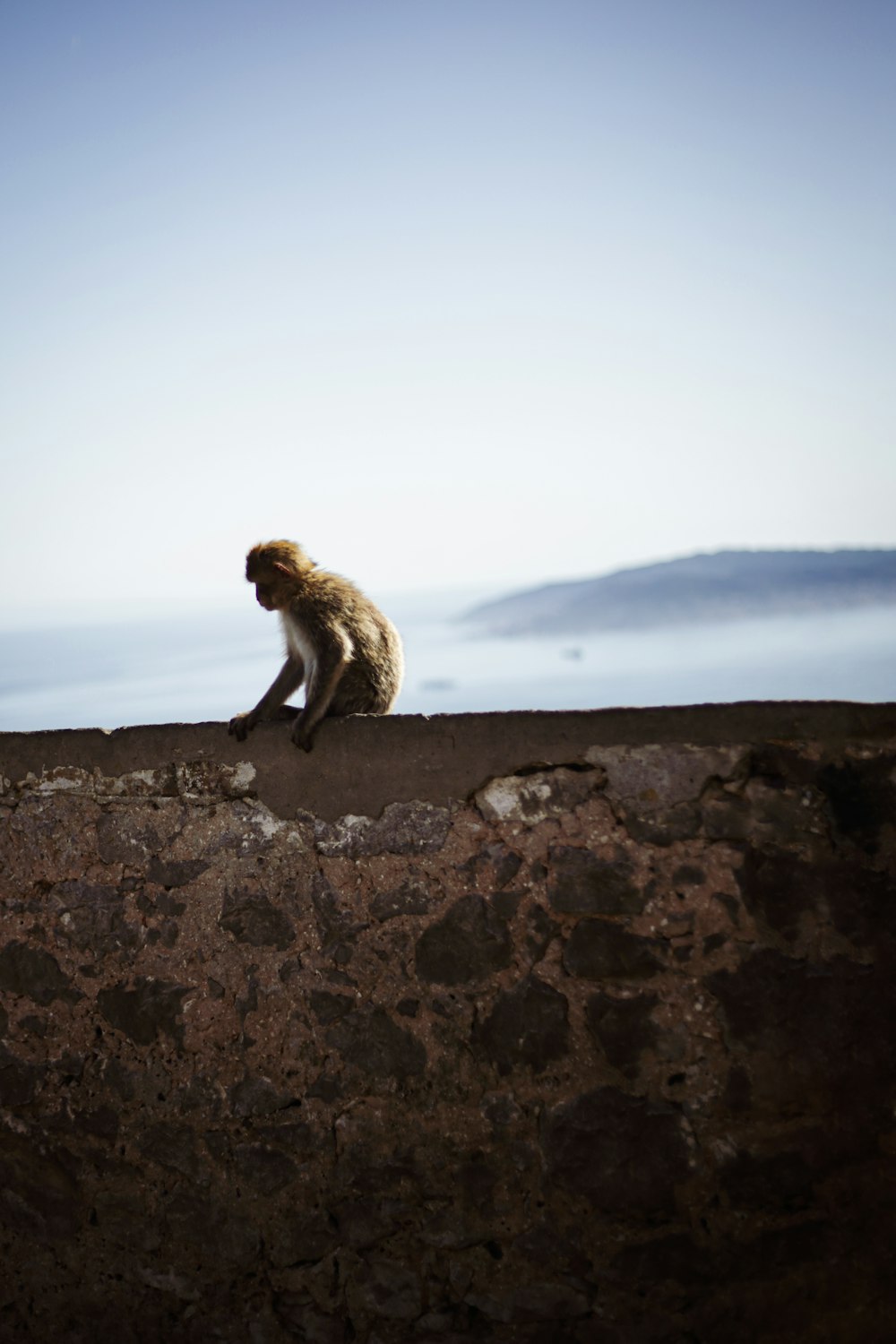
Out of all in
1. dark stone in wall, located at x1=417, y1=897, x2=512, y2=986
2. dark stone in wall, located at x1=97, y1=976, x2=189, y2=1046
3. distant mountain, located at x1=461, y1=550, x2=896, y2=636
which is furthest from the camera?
distant mountain, located at x1=461, y1=550, x2=896, y2=636

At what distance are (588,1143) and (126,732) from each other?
1.64 meters

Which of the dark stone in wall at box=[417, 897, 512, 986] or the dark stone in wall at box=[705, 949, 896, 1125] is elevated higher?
the dark stone in wall at box=[417, 897, 512, 986]

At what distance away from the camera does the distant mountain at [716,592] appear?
78.7ft

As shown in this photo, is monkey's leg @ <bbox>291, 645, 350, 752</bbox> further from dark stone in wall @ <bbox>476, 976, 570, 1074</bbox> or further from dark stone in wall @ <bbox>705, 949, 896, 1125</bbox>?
dark stone in wall @ <bbox>705, 949, 896, 1125</bbox>

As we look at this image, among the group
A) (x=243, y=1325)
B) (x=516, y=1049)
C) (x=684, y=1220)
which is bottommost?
(x=243, y=1325)

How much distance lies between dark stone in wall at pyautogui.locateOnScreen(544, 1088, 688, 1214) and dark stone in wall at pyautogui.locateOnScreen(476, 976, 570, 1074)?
0.44 ft

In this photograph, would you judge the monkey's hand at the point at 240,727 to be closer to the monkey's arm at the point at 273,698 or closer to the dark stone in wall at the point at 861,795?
the monkey's arm at the point at 273,698

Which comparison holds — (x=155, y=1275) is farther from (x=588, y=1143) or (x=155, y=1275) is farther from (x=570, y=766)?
(x=570, y=766)

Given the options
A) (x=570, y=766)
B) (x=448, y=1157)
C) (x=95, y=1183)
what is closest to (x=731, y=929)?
(x=570, y=766)

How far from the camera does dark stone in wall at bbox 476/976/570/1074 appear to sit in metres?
2.45

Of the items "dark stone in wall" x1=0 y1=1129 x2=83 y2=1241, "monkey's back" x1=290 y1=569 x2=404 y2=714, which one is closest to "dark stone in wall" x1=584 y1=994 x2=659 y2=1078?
"monkey's back" x1=290 y1=569 x2=404 y2=714

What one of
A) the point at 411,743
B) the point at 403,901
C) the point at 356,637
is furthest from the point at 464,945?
the point at 356,637

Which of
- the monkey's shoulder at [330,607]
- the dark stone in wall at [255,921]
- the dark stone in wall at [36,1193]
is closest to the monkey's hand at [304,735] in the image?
the dark stone in wall at [255,921]

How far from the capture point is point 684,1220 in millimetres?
2369
